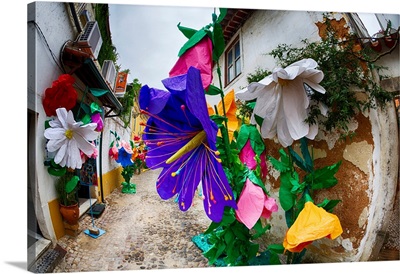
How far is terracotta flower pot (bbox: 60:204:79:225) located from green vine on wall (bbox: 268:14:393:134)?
1.23 m

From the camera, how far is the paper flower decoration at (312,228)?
3.31ft

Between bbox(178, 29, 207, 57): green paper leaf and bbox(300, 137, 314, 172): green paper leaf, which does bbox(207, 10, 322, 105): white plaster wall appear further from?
bbox(178, 29, 207, 57): green paper leaf

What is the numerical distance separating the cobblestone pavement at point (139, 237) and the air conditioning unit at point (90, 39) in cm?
77

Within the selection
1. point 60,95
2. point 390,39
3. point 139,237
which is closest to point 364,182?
point 390,39

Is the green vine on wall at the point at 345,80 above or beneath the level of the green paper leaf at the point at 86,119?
above

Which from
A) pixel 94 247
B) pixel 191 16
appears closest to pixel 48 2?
pixel 191 16

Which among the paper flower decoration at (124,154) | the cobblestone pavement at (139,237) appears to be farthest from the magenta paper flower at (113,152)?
the cobblestone pavement at (139,237)

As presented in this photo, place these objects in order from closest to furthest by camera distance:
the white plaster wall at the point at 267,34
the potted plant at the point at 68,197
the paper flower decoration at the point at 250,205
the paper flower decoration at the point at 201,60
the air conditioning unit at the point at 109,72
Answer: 1. the paper flower decoration at the point at 201,60
2. the paper flower decoration at the point at 250,205
3. the potted plant at the point at 68,197
4. the white plaster wall at the point at 267,34
5. the air conditioning unit at the point at 109,72

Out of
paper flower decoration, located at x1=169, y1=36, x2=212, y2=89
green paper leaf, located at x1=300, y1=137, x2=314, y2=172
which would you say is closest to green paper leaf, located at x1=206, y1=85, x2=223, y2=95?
paper flower decoration, located at x1=169, y1=36, x2=212, y2=89

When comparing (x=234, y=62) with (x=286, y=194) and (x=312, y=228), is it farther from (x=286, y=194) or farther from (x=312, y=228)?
(x=312, y=228)

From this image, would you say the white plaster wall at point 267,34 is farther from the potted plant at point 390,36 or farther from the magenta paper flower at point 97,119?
the magenta paper flower at point 97,119

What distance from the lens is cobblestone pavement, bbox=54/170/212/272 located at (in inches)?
55.2

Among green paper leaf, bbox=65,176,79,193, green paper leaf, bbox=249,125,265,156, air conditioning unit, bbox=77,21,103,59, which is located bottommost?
green paper leaf, bbox=65,176,79,193

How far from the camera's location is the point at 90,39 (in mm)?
1477
